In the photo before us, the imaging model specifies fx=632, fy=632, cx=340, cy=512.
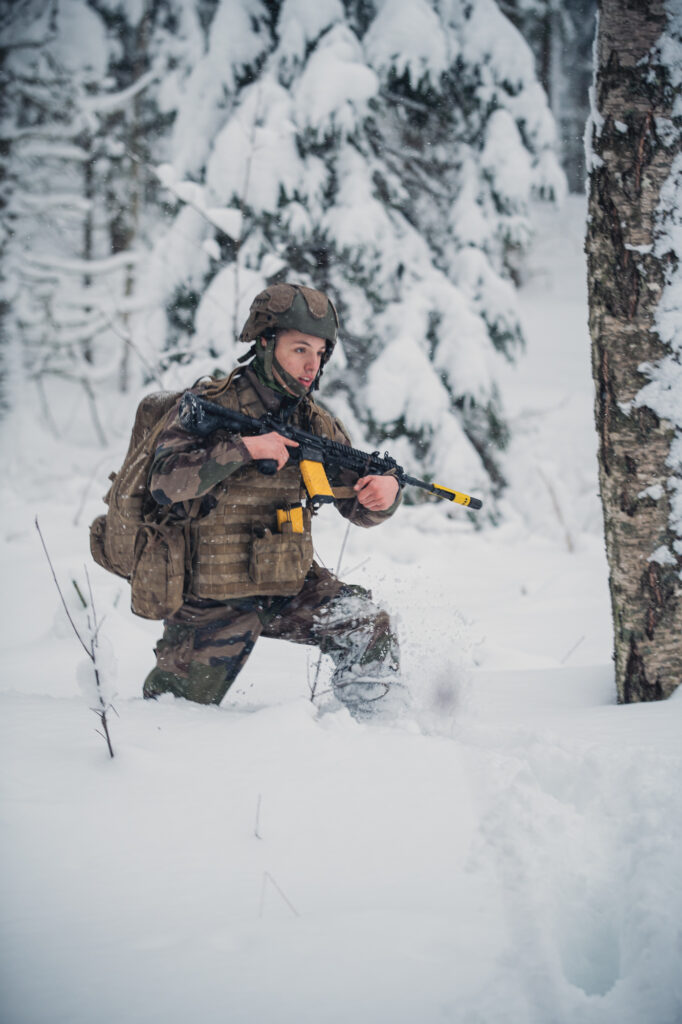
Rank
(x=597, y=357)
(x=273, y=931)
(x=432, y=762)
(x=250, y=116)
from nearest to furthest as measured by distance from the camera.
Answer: (x=273, y=931), (x=432, y=762), (x=597, y=357), (x=250, y=116)

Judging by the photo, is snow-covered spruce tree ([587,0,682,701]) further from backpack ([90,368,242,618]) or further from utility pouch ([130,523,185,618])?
utility pouch ([130,523,185,618])

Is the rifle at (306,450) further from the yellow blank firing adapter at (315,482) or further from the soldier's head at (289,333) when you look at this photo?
the soldier's head at (289,333)

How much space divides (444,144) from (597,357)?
6.58 metres

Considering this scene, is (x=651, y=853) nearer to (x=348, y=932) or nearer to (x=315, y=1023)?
(x=348, y=932)

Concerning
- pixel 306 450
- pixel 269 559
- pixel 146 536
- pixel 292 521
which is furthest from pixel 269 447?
pixel 146 536

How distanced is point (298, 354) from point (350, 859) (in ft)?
6.21

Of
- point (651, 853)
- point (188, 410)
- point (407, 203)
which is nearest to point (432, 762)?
point (651, 853)

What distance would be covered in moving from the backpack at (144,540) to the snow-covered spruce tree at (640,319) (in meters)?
1.92

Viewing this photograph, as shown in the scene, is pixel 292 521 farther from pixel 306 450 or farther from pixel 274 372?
pixel 274 372

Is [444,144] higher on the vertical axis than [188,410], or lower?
higher

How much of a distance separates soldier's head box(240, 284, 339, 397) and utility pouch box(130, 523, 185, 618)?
801mm

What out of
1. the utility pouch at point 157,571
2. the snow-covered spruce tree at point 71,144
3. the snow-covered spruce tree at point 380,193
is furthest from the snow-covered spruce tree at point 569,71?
the utility pouch at point 157,571

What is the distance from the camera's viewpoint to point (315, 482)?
2.59 m

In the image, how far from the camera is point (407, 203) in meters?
8.18
